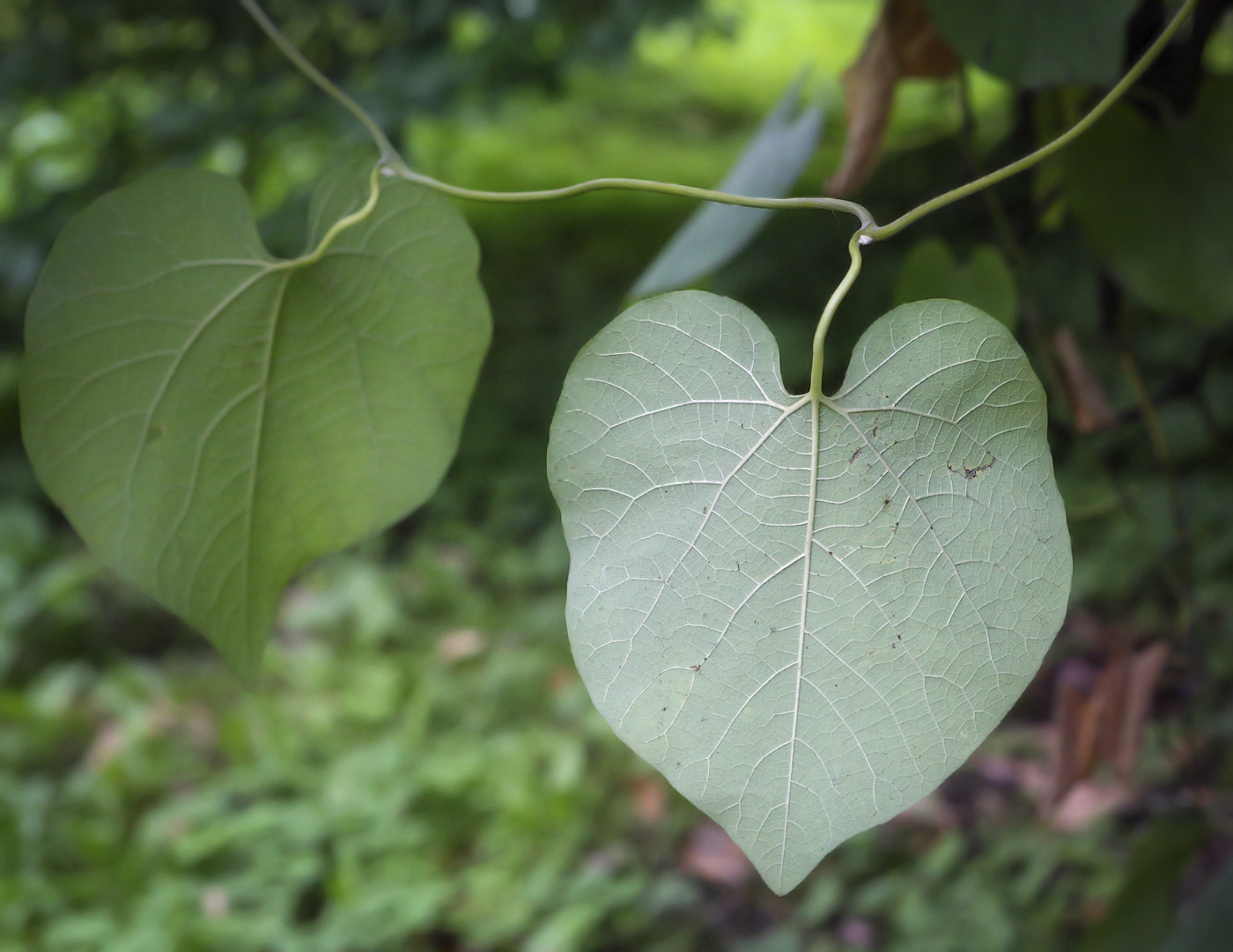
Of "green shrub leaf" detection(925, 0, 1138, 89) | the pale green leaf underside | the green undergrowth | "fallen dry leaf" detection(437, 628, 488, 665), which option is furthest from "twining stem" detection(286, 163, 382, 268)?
"fallen dry leaf" detection(437, 628, 488, 665)

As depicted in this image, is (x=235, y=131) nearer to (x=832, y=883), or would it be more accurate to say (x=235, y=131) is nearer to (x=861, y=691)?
(x=832, y=883)

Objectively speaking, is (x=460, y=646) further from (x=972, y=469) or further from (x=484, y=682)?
(x=972, y=469)

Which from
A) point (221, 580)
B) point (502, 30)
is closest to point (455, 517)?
point (502, 30)

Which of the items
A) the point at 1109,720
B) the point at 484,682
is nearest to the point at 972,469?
the point at 1109,720

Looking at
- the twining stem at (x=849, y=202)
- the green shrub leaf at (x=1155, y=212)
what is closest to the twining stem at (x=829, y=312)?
the twining stem at (x=849, y=202)

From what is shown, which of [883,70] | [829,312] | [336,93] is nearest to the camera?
[829,312]

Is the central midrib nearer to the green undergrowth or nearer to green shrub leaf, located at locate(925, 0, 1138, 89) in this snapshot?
green shrub leaf, located at locate(925, 0, 1138, 89)
